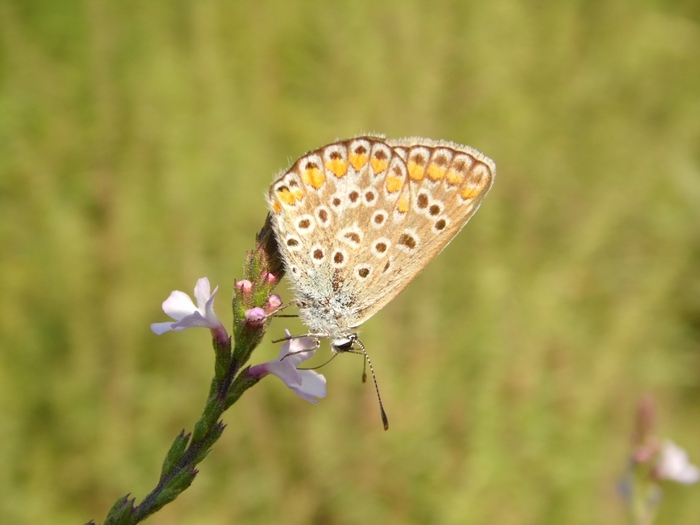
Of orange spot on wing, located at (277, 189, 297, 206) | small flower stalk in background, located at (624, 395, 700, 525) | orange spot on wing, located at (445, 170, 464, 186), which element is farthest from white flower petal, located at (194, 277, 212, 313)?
small flower stalk in background, located at (624, 395, 700, 525)

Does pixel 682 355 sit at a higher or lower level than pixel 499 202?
lower

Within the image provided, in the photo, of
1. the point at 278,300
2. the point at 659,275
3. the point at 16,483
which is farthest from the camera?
the point at 659,275

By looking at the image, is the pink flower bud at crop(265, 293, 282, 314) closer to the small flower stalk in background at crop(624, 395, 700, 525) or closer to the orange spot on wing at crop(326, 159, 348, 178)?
the orange spot on wing at crop(326, 159, 348, 178)

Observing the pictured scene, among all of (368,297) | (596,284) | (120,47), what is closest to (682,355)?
(596,284)

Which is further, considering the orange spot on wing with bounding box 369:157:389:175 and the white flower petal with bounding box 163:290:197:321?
the orange spot on wing with bounding box 369:157:389:175

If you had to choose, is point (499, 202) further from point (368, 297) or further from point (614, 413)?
point (368, 297)

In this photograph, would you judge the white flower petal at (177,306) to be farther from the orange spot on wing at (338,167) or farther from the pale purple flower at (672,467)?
the pale purple flower at (672,467)
